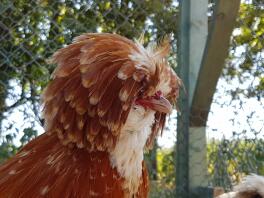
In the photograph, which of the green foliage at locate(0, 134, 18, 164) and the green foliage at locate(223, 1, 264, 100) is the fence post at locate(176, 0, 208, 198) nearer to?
the green foliage at locate(223, 1, 264, 100)

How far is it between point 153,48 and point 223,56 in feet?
3.52

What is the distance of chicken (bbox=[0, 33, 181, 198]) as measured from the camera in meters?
1.61

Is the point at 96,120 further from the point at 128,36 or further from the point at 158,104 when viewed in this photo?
the point at 128,36

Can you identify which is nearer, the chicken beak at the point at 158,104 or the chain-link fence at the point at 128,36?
the chicken beak at the point at 158,104

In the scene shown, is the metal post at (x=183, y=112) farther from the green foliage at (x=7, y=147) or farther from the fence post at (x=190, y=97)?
the green foliage at (x=7, y=147)

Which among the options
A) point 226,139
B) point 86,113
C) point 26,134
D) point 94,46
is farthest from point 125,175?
point 226,139

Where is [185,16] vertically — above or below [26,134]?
above

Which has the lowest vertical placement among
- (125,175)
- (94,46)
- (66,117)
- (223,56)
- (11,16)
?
(125,175)

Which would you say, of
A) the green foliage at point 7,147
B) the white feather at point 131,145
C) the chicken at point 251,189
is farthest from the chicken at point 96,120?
the green foliage at point 7,147

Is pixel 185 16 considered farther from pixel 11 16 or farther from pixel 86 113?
pixel 86 113

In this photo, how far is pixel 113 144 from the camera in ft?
5.46

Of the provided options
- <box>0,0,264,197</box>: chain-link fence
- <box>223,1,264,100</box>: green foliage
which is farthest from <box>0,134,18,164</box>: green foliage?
<box>223,1,264,100</box>: green foliage

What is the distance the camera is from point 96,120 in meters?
1.63

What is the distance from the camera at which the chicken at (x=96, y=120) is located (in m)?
1.61
